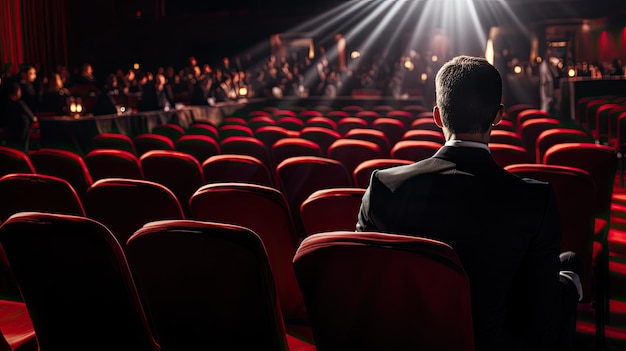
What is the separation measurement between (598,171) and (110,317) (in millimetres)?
2997

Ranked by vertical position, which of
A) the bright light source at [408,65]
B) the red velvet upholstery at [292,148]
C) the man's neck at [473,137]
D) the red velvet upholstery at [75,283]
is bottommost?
the red velvet upholstery at [75,283]

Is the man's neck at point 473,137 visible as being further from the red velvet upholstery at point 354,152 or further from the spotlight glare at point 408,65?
the spotlight glare at point 408,65

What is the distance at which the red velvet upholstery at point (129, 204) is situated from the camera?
108 inches

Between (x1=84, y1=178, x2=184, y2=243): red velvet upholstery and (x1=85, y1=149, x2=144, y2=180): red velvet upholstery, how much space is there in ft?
4.21

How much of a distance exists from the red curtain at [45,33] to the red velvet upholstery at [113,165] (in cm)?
1869

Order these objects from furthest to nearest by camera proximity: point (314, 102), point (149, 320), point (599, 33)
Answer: point (599, 33) < point (314, 102) < point (149, 320)

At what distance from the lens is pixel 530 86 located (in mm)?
15695

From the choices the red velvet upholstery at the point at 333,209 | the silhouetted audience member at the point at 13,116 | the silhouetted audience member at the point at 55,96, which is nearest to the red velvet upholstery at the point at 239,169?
the red velvet upholstery at the point at 333,209

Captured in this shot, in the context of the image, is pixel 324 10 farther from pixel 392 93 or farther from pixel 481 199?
pixel 481 199

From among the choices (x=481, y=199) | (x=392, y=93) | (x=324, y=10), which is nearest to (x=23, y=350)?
(x=481, y=199)

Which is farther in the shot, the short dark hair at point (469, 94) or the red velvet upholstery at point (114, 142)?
the red velvet upholstery at point (114, 142)

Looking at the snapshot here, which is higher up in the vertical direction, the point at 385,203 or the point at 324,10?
the point at 324,10

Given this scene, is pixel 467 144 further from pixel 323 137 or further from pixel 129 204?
pixel 323 137

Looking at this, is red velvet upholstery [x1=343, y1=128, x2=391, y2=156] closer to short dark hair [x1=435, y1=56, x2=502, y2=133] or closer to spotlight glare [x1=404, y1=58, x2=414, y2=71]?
short dark hair [x1=435, y1=56, x2=502, y2=133]
